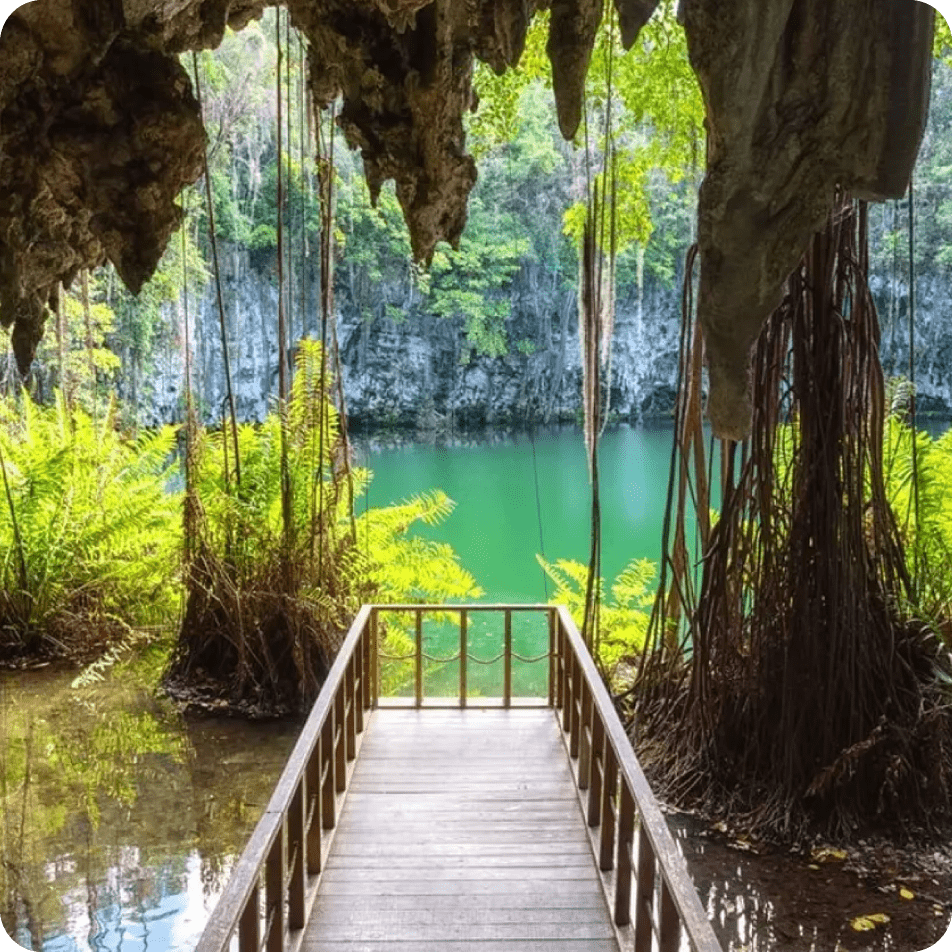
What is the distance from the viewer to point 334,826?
3455mm

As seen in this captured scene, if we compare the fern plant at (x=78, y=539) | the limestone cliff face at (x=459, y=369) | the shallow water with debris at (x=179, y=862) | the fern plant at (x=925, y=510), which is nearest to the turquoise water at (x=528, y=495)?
the limestone cliff face at (x=459, y=369)

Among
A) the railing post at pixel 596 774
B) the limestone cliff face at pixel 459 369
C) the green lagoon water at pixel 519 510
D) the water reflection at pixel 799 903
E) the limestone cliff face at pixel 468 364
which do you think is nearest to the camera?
the water reflection at pixel 799 903

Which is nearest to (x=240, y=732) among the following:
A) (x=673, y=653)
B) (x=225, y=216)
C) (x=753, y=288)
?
(x=673, y=653)

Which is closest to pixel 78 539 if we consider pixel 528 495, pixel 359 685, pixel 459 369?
pixel 359 685

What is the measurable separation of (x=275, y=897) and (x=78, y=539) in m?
4.66

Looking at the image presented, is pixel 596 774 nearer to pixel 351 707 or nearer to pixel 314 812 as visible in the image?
pixel 314 812

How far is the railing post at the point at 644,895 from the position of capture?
98.4 inches

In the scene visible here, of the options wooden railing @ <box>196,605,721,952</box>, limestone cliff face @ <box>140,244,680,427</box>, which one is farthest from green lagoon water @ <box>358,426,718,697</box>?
wooden railing @ <box>196,605,721,952</box>

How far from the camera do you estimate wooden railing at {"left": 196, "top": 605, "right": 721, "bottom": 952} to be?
2.12m

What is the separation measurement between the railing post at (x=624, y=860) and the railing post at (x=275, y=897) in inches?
38.6

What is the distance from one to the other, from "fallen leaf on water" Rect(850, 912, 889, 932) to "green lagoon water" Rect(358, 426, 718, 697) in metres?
3.92

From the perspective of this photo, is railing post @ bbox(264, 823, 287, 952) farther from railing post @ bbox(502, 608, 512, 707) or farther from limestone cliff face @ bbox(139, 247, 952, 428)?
limestone cliff face @ bbox(139, 247, 952, 428)

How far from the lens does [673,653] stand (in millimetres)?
4758

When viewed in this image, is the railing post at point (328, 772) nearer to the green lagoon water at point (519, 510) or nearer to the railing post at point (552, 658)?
the railing post at point (552, 658)
